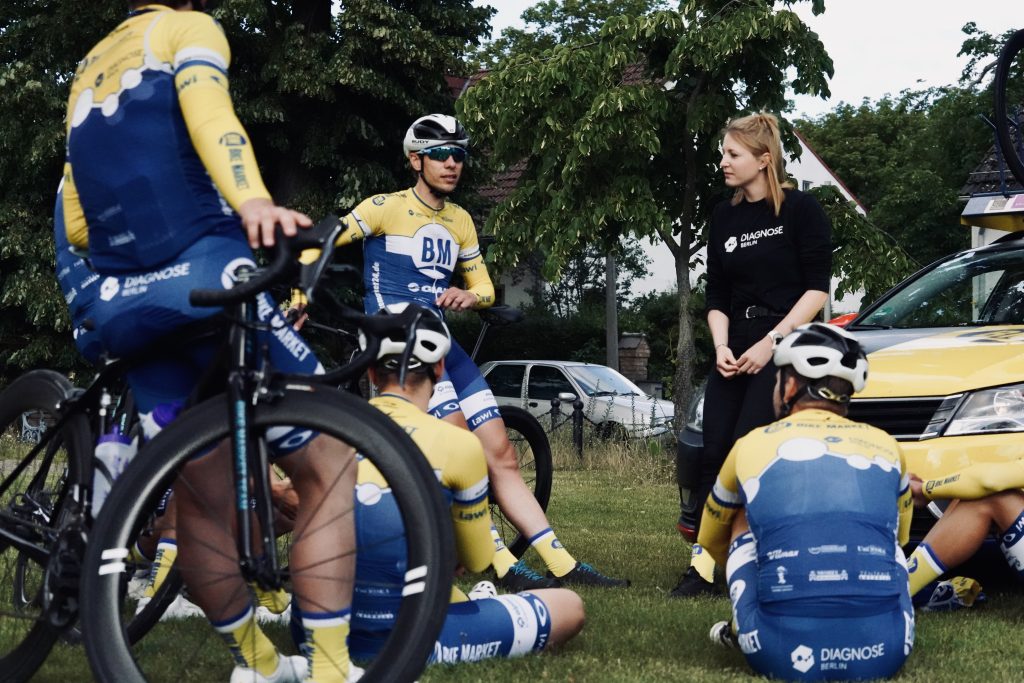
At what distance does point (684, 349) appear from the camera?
16906 mm

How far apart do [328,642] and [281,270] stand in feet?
3.11

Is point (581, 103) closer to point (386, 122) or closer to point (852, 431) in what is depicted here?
point (386, 122)

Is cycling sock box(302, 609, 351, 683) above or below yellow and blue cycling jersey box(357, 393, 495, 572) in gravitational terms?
below

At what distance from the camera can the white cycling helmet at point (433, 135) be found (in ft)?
19.7

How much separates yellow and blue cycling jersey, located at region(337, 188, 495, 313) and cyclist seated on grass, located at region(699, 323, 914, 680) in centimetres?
226

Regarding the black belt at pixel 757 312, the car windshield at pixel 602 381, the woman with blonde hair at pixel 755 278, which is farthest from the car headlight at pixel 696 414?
the car windshield at pixel 602 381

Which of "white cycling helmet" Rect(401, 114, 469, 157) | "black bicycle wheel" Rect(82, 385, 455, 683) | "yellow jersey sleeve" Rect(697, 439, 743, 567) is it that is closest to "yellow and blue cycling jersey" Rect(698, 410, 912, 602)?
"yellow jersey sleeve" Rect(697, 439, 743, 567)

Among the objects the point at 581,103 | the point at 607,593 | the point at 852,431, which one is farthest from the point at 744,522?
the point at 581,103

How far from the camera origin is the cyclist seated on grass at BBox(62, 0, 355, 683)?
3.21 metres

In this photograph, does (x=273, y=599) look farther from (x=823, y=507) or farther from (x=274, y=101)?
(x=274, y=101)

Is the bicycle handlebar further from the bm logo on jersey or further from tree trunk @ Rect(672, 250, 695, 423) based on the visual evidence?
tree trunk @ Rect(672, 250, 695, 423)

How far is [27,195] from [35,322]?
241 centimetres

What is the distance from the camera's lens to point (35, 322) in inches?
838

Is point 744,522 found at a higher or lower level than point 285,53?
lower
